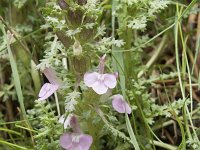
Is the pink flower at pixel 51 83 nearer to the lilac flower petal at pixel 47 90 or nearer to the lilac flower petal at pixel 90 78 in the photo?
the lilac flower petal at pixel 47 90

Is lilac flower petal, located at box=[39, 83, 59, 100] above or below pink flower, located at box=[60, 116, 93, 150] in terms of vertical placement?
above

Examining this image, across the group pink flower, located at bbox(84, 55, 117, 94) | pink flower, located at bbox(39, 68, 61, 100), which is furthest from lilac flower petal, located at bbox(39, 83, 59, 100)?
pink flower, located at bbox(84, 55, 117, 94)

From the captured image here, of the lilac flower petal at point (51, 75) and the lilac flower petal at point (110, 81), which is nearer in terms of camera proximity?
the lilac flower petal at point (110, 81)

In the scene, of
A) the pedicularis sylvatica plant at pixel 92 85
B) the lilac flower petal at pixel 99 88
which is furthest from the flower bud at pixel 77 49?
the lilac flower petal at pixel 99 88

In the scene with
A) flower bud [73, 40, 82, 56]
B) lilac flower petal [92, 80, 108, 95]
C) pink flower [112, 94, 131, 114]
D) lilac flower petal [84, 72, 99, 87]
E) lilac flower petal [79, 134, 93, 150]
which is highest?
flower bud [73, 40, 82, 56]

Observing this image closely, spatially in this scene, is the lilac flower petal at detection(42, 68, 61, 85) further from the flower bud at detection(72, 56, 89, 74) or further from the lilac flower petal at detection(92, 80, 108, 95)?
the lilac flower petal at detection(92, 80, 108, 95)

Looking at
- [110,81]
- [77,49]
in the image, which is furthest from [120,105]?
[77,49]

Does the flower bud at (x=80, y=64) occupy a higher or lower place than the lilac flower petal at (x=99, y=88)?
higher
